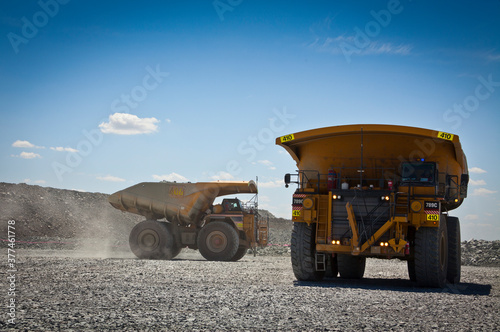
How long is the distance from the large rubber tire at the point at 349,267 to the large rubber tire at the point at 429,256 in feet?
10.1

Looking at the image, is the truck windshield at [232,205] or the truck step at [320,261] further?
the truck windshield at [232,205]

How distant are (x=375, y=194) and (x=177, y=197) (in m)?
10.9

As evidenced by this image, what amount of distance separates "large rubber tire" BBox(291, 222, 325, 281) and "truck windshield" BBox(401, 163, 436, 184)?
7.71 feet

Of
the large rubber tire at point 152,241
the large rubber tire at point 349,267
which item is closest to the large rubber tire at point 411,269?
→ the large rubber tire at point 349,267

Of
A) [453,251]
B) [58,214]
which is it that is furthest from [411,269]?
[58,214]

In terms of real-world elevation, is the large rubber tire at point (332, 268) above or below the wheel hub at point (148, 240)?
below

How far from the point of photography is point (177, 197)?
2092cm

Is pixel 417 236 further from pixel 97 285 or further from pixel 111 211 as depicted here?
pixel 111 211

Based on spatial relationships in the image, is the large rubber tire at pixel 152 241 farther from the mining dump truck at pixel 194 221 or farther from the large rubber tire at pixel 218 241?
the large rubber tire at pixel 218 241

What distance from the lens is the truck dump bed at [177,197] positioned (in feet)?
67.9

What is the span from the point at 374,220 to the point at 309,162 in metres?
2.31

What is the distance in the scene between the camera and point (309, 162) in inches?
510

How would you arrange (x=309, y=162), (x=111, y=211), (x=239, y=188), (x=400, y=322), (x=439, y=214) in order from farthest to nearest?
(x=111, y=211)
(x=239, y=188)
(x=309, y=162)
(x=439, y=214)
(x=400, y=322)

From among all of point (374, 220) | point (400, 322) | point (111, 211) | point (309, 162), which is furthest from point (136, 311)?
point (111, 211)
